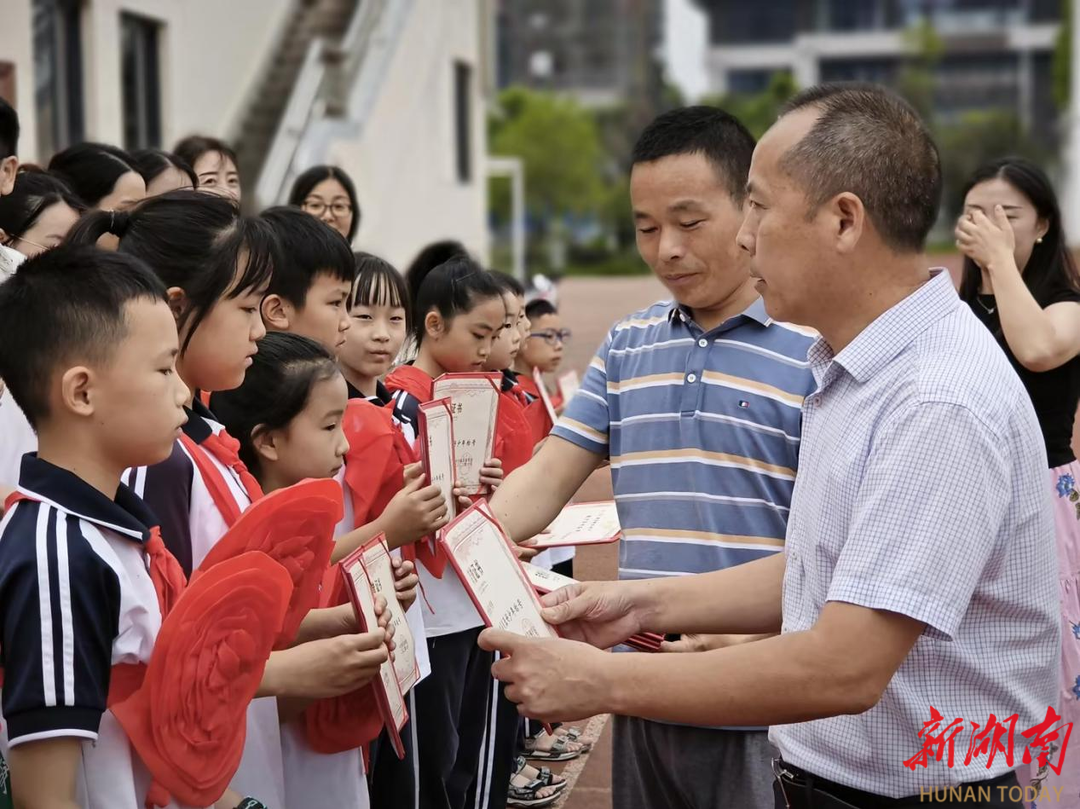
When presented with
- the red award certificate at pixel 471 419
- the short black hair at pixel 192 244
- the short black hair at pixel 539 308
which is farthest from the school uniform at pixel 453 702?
the short black hair at pixel 539 308

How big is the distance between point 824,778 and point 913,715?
0.19 m

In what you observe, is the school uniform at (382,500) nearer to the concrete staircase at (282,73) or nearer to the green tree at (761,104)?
the concrete staircase at (282,73)

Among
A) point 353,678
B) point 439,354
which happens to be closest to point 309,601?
point 353,678

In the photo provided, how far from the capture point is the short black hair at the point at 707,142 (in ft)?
9.07

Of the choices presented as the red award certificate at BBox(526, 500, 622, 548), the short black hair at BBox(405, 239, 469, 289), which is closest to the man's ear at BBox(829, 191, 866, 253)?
the red award certificate at BBox(526, 500, 622, 548)

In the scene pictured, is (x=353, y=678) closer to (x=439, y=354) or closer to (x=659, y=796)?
(x=659, y=796)

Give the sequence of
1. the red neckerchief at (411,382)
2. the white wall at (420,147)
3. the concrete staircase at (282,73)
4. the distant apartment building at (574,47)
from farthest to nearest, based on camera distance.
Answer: the distant apartment building at (574,47), the white wall at (420,147), the concrete staircase at (282,73), the red neckerchief at (411,382)

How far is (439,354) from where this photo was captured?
4.16 metres

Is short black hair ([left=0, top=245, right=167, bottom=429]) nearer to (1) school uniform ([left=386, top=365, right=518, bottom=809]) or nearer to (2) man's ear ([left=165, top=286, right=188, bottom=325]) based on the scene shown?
(2) man's ear ([left=165, top=286, right=188, bottom=325])

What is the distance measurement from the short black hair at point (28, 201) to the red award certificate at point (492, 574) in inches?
75.1

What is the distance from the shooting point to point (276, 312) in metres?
3.36

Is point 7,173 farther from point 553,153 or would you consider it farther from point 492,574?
point 553,153

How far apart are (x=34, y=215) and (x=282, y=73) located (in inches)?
464

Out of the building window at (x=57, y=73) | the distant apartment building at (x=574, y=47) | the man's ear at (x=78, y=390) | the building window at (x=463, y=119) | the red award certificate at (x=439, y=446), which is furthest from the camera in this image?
the distant apartment building at (x=574, y=47)
